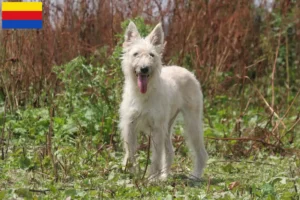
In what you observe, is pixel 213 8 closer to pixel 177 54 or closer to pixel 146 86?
pixel 177 54

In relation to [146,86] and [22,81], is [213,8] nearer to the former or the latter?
[22,81]

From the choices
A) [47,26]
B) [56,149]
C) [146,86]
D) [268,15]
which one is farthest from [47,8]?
[268,15]

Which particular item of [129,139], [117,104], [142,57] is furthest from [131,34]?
[117,104]

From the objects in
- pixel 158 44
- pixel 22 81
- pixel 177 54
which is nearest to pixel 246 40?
pixel 177 54

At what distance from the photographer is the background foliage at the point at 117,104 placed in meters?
6.66

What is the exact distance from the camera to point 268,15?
46.6 ft

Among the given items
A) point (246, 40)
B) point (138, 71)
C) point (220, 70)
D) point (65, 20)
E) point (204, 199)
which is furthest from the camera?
point (246, 40)

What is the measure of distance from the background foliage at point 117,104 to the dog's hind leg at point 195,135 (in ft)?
0.60

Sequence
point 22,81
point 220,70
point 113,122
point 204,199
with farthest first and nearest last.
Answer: point 220,70, point 22,81, point 113,122, point 204,199

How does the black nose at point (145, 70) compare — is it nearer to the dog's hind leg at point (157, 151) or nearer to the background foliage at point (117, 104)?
the dog's hind leg at point (157, 151)

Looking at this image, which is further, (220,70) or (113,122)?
(220,70)

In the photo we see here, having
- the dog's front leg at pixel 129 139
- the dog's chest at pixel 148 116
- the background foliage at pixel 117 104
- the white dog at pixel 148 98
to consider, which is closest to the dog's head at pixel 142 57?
the white dog at pixel 148 98

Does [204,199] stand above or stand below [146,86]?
below

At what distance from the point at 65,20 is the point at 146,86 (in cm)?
438
